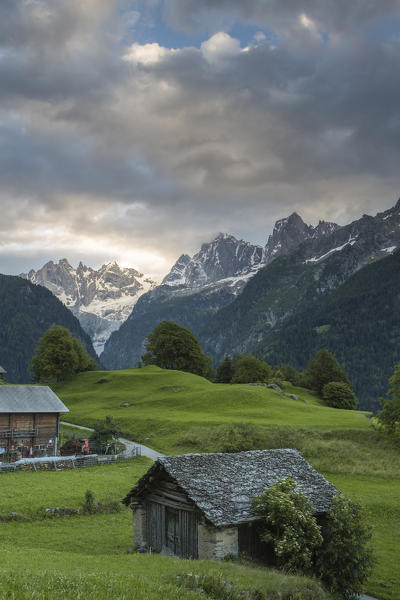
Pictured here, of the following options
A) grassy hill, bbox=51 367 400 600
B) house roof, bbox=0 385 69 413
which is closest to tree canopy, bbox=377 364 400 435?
grassy hill, bbox=51 367 400 600

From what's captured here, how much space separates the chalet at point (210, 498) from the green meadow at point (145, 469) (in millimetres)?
1668

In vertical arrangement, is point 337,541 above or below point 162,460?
below

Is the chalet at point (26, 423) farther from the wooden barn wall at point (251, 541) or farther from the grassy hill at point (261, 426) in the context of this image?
the wooden barn wall at point (251, 541)

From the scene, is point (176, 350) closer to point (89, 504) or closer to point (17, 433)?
point (17, 433)

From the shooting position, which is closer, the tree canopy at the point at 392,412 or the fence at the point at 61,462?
the fence at the point at 61,462

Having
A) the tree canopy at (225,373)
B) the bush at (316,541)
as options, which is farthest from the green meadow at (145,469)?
the tree canopy at (225,373)

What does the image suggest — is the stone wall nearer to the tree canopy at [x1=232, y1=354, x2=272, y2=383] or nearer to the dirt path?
the dirt path

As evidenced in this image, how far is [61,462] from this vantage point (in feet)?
173

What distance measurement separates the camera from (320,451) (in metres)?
56.3

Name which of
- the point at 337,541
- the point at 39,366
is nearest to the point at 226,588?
the point at 337,541

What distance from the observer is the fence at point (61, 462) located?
165 feet

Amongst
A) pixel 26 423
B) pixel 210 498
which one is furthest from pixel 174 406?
pixel 210 498

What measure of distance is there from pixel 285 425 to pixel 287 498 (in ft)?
142

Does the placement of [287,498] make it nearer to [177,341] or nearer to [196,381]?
[196,381]
